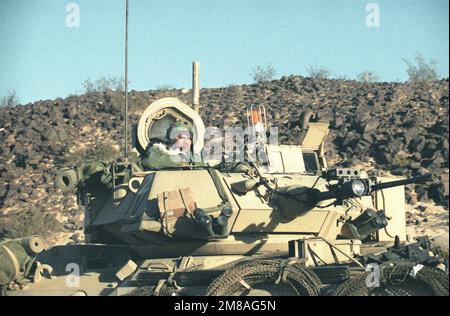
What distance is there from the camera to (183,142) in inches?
639

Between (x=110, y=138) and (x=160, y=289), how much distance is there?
24.6 m

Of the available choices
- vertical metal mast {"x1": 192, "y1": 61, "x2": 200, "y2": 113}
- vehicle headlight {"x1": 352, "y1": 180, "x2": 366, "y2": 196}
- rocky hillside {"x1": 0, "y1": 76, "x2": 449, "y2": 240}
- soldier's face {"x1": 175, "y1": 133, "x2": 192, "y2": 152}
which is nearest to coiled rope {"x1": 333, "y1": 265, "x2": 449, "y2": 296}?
vehicle headlight {"x1": 352, "y1": 180, "x2": 366, "y2": 196}

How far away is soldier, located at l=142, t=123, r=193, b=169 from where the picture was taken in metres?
15.9

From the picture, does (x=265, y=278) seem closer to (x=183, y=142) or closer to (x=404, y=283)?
(x=404, y=283)

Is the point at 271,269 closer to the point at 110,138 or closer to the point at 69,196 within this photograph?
the point at 69,196

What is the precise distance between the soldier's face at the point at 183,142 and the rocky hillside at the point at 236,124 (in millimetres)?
12484

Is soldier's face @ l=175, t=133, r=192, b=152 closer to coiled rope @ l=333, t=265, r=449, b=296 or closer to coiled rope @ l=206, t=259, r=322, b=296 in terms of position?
coiled rope @ l=206, t=259, r=322, b=296

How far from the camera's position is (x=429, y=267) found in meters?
13.4

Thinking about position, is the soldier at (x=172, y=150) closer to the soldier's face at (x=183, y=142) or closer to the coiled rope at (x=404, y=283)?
the soldier's face at (x=183, y=142)

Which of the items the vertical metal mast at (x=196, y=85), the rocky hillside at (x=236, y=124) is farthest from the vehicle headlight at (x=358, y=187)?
the rocky hillside at (x=236, y=124)

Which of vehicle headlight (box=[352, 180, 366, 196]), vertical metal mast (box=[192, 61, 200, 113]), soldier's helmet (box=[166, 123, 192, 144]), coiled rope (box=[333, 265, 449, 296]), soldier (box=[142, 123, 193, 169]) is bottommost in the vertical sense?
coiled rope (box=[333, 265, 449, 296])

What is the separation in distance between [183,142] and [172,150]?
226 mm

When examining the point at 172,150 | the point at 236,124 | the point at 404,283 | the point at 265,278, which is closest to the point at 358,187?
the point at 404,283
